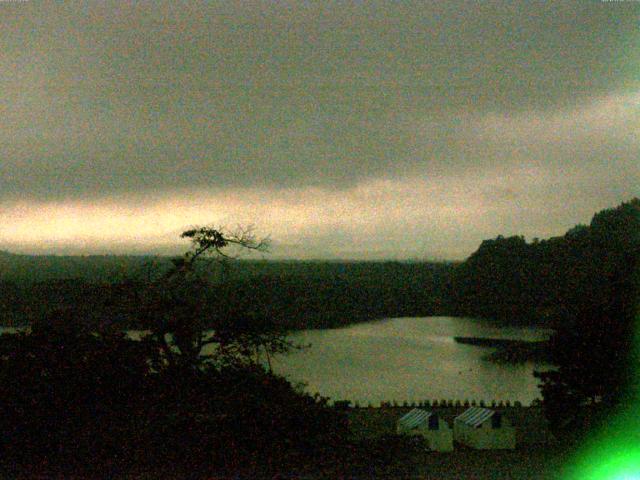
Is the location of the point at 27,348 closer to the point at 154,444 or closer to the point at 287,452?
the point at 154,444

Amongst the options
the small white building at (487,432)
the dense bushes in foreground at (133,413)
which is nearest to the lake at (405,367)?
the small white building at (487,432)

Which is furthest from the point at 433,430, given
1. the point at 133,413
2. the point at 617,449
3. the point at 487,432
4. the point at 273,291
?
the point at 273,291

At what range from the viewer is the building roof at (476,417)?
560 inches

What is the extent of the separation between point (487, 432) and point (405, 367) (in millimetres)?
25155

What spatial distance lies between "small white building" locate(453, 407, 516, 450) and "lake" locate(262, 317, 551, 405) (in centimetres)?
576

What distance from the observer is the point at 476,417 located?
1473 centimetres

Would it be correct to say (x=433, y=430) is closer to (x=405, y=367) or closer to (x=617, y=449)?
(x=617, y=449)

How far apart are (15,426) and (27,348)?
1.15 m

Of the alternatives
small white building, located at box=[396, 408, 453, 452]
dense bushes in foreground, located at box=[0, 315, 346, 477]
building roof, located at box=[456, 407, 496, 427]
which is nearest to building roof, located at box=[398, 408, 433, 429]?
small white building, located at box=[396, 408, 453, 452]

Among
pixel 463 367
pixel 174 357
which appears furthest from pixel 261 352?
pixel 463 367

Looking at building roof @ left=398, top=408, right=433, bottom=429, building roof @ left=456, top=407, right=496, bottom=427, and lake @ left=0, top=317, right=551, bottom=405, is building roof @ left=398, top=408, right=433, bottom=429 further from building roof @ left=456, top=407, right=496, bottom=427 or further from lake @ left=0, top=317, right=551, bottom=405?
lake @ left=0, top=317, right=551, bottom=405

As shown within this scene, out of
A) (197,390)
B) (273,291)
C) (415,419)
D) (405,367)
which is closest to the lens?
(197,390)

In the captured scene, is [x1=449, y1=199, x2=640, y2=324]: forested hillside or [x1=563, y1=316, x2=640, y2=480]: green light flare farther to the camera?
[x1=449, y1=199, x2=640, y2=324]: forested hillside

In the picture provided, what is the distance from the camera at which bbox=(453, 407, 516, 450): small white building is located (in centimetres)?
1359
